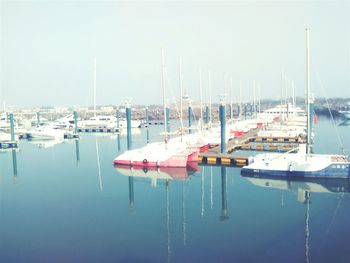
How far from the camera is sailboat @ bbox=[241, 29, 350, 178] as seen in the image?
2155 centimetres

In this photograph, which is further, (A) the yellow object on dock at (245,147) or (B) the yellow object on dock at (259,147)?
(A) the yellow object on dock at (245,147)

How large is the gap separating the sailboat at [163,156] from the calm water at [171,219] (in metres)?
1.39

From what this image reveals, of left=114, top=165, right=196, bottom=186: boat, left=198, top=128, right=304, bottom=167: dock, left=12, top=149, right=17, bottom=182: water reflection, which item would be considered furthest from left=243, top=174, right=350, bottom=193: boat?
left=12, top=149, right=17, bottom=182: water reflection

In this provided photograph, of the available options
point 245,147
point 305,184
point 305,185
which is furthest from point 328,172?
point 245,147

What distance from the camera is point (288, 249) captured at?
12.4 meters

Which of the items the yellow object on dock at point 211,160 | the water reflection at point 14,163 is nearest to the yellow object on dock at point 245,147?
the yellow object on dock at point 211,160

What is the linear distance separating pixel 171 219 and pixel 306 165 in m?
9.93

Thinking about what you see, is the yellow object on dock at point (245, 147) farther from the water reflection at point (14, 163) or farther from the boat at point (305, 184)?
the water reflection at point (14, 163)

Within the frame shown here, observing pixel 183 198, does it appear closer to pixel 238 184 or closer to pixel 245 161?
pixel 238 184

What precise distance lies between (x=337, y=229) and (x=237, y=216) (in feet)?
13.0

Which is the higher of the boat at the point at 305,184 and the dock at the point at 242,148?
the dock at the point at 242,148

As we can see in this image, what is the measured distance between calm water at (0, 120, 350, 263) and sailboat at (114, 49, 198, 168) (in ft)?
4.58

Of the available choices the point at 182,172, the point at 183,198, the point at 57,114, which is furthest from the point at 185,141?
the point at 57,114

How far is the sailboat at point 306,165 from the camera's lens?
70.7 ft
